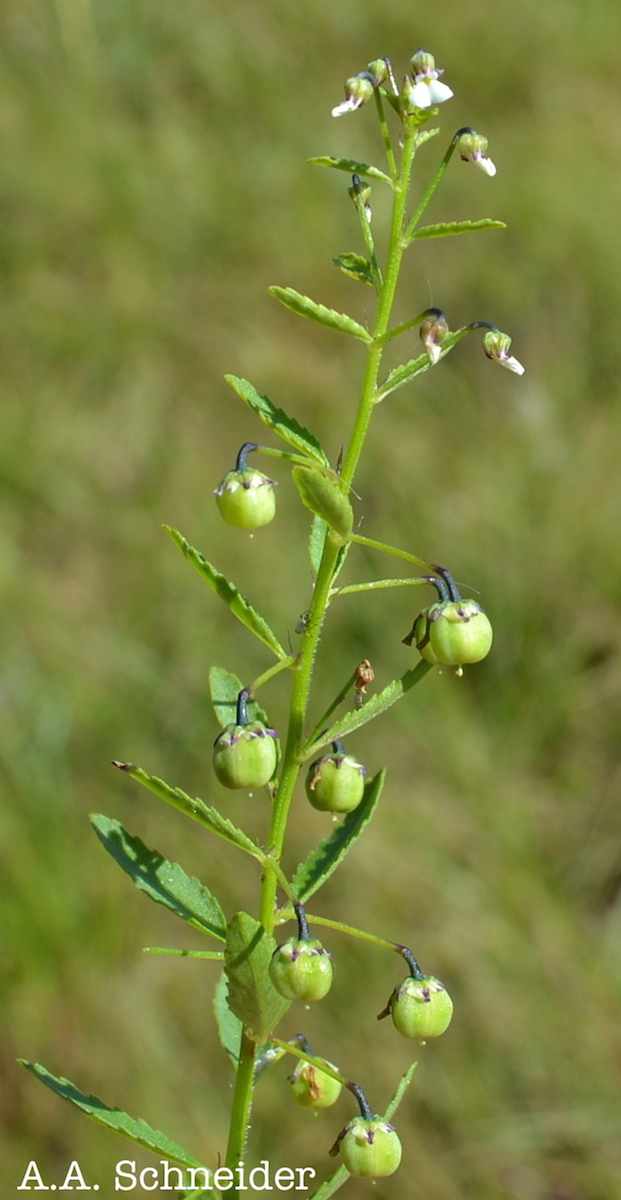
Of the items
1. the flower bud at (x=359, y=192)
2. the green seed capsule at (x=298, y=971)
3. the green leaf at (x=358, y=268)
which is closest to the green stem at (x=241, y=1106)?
the green seed capsule at (x=298, y=971)

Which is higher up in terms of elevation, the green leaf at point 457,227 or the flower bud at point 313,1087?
the green leaf at point 457,227

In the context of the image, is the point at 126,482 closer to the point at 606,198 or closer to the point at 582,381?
the point at 582,381

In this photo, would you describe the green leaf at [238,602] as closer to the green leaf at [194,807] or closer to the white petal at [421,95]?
the green leaf at [194,807]

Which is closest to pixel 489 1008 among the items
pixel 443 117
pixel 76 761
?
pixel 76 761

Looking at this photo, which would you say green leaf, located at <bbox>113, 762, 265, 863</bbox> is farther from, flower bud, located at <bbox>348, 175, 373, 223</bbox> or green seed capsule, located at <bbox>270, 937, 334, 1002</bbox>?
flower bud, located at <bbox>348, 175, 373, 223</bbox>

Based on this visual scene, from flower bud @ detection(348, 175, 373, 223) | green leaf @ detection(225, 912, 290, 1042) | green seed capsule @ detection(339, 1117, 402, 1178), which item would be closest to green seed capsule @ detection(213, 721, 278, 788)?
green leaf @ detection(225, 912, 290, 1042)

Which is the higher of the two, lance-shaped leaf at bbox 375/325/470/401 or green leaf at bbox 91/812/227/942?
lance-shaped leaf at bbox 375/325/470/401
